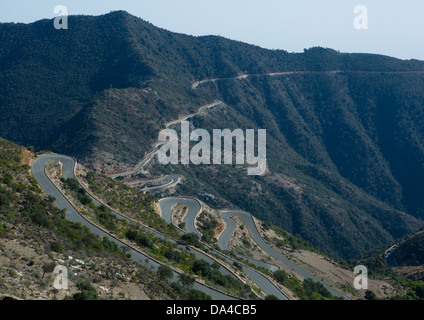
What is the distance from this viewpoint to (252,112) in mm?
136750

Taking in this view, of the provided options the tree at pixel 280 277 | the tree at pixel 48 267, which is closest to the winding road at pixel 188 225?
the tree at pixel 280 277

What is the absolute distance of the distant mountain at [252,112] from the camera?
79.7 metres

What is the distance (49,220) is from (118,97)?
71.8 meters

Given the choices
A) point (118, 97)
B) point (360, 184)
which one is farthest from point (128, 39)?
point (360, 184)

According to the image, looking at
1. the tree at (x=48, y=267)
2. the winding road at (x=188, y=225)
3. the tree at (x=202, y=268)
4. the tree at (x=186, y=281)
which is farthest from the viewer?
the tree at (x=202, y=268)

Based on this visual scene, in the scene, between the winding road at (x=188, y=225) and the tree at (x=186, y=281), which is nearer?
the tree at (x=186, y=281)

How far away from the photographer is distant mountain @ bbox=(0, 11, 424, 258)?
79688mm

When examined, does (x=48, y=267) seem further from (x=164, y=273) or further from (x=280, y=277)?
(x=280, y=277)

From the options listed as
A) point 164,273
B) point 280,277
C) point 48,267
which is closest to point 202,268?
point 164,273

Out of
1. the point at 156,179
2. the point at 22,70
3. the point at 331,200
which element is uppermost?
the point at 22,70

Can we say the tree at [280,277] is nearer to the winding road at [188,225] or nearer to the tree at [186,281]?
the winding road at [188,225]

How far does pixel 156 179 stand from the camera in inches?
2539

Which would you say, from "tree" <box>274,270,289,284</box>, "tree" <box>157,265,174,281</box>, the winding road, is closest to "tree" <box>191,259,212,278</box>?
the winding road
